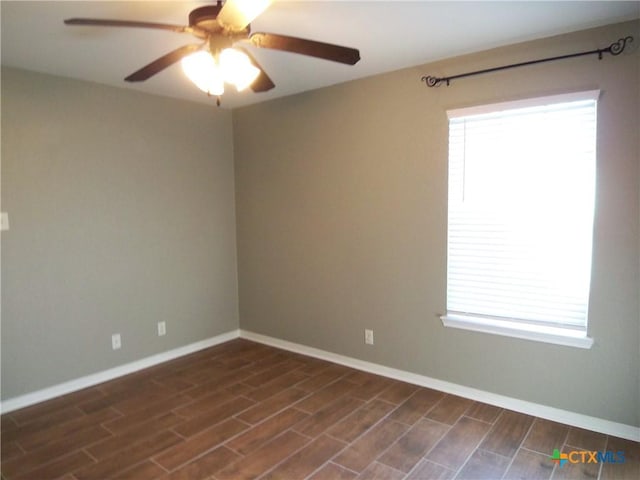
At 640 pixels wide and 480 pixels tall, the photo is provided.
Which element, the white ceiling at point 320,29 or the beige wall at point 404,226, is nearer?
the white ceiling at point 320,29

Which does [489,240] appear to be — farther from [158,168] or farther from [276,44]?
[158,168]

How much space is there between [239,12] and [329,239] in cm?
225

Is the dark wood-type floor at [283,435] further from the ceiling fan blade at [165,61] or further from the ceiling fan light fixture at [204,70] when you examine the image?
the ceiling fan blade at [165,61]

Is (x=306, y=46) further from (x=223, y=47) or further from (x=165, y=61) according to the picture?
(x=165, y=61)

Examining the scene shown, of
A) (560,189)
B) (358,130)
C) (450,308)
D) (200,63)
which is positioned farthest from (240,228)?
(560,189)

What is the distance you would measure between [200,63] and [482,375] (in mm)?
2605

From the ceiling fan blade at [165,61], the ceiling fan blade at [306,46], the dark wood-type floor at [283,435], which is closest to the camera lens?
the ceiling fan blade at [306,46]

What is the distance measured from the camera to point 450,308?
3035mm

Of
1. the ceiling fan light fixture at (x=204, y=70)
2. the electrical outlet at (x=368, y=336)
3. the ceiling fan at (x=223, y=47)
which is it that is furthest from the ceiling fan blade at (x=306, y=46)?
the electrical outlet at (x=368, y=336)

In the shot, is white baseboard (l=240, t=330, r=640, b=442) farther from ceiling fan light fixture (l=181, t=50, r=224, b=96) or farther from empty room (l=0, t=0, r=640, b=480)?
ceiling fan light fixture (l=181, t=50, r=224, b=96)

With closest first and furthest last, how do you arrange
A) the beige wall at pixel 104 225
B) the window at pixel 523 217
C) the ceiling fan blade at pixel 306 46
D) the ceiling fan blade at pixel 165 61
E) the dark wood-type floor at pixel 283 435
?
1. the ceiling fan blade at pixel 306 46
2. the ceiling fan blade at pixel 165 61
3. the dark wood-type floor at pixel 283 435
4. the window at pixel 523 217
5. the beige wall at pixel 104 225

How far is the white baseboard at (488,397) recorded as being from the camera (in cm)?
247

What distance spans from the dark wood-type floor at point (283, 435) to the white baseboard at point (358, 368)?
57 millimetres

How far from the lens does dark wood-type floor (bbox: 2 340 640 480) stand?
2.21 meters
